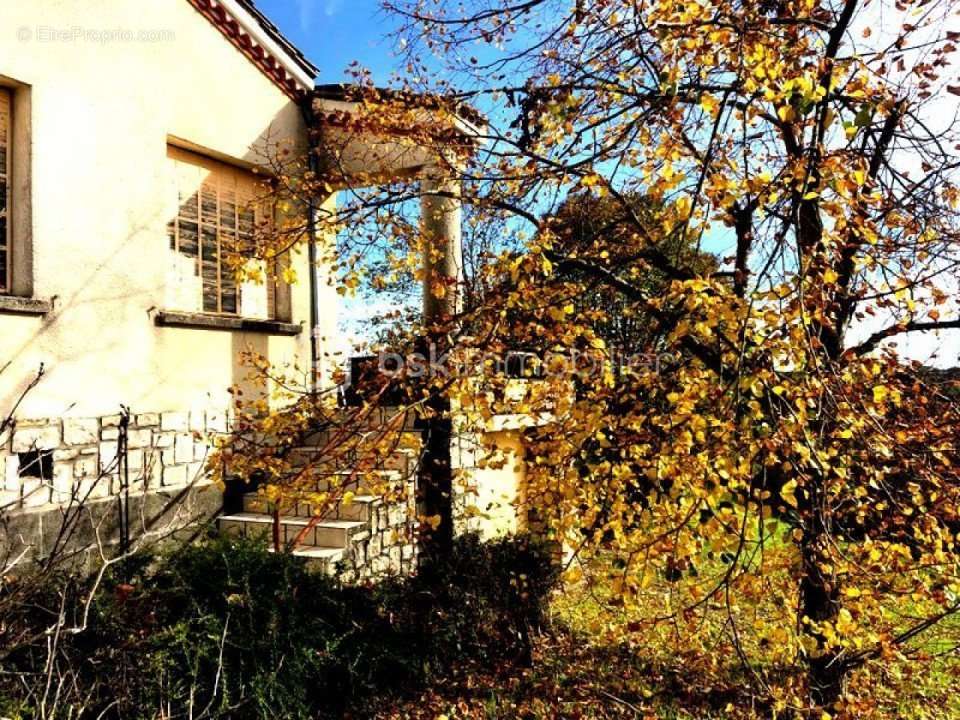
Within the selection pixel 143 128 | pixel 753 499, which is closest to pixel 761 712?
pixel 753 499

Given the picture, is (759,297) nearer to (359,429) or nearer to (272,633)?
(359,429)

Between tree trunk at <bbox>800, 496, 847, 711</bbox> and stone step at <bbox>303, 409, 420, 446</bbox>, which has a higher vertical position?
stone step at <bbox>303, 409, 420, 446</bbox>

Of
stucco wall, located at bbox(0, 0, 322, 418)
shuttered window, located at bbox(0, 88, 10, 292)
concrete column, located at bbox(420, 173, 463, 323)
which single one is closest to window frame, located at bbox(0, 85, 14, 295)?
shuttered window, located at bbox(0, 88, 10, 292)

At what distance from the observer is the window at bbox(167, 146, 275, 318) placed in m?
6.80

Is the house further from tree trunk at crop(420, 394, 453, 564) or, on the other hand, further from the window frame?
tree trunk at crop(420, 394, 453, 564)

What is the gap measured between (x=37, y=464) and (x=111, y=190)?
2.32 metres

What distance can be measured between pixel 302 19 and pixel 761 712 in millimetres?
8104

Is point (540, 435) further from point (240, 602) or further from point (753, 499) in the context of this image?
point (240, 602)

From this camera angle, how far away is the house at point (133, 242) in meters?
5.21

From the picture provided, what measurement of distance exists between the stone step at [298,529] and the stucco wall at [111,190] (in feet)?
3.89

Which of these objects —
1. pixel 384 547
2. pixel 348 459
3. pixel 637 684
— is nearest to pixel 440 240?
pixel 384 547

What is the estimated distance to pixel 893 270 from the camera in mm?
4539

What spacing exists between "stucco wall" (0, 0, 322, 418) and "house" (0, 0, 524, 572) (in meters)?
0.01

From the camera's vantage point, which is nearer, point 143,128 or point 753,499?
point 753,499
